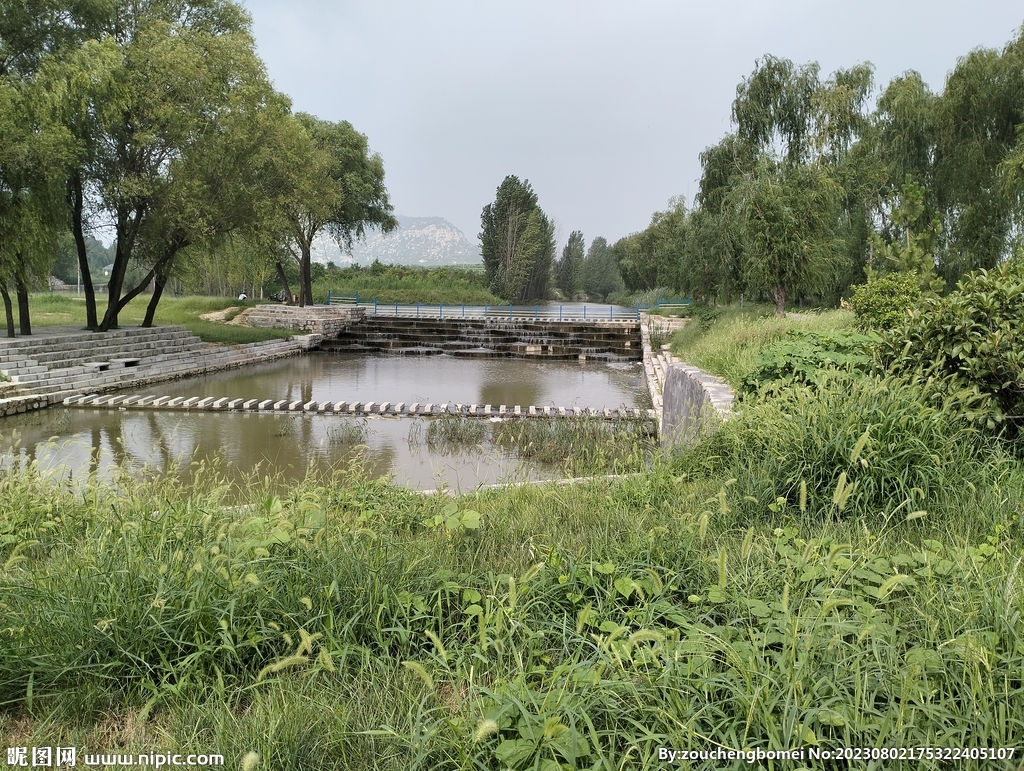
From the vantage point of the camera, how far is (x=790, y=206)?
15734 millimetres

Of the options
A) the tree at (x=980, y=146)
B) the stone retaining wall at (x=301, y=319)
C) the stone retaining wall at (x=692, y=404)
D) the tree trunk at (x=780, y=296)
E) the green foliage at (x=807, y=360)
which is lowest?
the stone retaining wall at (x=692, y=404)

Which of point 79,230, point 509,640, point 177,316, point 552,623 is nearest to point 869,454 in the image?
point 552,623

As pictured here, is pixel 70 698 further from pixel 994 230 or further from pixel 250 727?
pixel 994 230

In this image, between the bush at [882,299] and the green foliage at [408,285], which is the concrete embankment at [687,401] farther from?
the green foliage at [408,285]

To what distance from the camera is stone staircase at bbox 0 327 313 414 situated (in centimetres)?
1253

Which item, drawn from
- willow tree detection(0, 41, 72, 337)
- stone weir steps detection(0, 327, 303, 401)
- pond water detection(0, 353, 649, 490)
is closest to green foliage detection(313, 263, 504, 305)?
stone weir steps detection(0, 327, 303, 401)

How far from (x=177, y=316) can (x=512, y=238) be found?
25.2 m

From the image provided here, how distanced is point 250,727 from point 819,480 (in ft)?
10.2

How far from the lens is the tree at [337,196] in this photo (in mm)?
26344

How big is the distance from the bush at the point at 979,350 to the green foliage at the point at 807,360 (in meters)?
0.57

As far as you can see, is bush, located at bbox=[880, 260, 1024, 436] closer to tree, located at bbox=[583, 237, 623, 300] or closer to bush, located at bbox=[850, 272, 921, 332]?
bush, located at bbox=[850, 272, 921, 332]

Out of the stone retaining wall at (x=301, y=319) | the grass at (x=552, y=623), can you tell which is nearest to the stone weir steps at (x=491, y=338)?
the stone retaining wall at (x=301, y=319)

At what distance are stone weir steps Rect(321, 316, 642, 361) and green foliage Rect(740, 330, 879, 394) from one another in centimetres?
1832

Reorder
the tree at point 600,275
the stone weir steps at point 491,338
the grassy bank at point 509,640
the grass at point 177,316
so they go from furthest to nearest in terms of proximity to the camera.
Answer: the tree at point 600,275
the stone weir steps at point 491,338
the grass at point 177,316
the grassy bank at point 509,640
